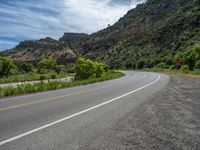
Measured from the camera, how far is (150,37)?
10519cm

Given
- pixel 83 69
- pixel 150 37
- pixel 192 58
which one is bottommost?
pixel 83 69

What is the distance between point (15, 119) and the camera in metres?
8.16

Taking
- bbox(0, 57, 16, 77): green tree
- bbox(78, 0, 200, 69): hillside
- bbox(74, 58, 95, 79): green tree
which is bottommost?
bbox(0, 57, 16, 77): green tree

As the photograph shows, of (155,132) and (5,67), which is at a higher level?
(155,132)

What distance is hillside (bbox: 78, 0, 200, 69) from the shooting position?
300 feet

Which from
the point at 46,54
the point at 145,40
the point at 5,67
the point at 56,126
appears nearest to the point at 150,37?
the point at 145,40

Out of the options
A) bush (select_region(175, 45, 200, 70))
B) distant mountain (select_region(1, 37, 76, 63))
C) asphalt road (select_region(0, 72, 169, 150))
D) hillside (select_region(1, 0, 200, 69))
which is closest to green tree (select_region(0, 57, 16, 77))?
bush (select_region(175, 45, 200, 70))

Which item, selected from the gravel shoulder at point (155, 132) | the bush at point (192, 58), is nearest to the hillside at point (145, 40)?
the bush at point (192, 58)

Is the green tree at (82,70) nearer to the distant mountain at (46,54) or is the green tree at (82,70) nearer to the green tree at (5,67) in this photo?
the green tree at (5,67)

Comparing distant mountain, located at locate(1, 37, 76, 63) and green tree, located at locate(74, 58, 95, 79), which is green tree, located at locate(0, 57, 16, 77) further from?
distant mountain, located at locate(1, 37, 76, 63)

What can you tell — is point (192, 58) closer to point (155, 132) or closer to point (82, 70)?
point (82, 70)

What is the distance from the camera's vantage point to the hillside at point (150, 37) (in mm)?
91562

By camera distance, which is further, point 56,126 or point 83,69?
point 83,69

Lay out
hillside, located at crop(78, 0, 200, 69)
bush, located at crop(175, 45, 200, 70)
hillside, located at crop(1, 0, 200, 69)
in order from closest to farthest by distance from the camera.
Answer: bush, located at crop(175, 45, 200, 70)
hillside, located at crop(78, 0, 200, 69)
hillside, located at crop(1, 0, 200, 69)
